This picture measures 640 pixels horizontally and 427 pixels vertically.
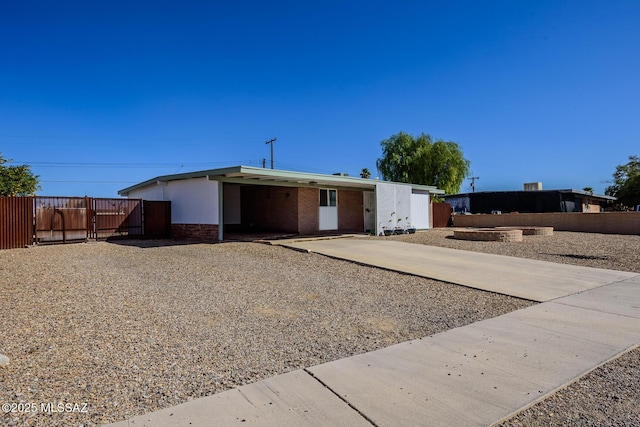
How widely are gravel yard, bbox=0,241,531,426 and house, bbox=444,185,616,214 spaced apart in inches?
1073

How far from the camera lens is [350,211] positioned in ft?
65.3

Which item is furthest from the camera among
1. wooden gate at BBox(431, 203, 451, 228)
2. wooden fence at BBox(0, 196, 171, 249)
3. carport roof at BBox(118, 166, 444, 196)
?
wooden gate at BBox(431, 203, 451, 228)

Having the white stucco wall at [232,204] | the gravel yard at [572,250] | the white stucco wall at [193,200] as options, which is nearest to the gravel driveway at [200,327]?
the gravel yard at [572,250]

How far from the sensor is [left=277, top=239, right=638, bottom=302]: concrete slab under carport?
24.1ft

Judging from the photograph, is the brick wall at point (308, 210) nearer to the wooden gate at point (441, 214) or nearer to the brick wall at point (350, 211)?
the brick wall at point (350, 211)

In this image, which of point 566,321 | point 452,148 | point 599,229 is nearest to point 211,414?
point 566,321

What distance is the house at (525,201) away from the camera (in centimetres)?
3021

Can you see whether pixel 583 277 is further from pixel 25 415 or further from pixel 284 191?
pixel 284 191

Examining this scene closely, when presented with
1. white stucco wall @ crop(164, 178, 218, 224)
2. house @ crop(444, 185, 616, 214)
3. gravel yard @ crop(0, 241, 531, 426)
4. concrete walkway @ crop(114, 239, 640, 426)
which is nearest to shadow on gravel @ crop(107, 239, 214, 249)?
white stucco wall @ crop(164, 178, 218, 224)

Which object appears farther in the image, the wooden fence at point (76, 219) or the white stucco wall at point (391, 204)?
the white stucco wall at point (391, 204)

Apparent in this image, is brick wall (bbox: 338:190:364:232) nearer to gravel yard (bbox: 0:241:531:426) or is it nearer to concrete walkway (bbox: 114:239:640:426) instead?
gravel yard (bbox: 0:241:531:426)

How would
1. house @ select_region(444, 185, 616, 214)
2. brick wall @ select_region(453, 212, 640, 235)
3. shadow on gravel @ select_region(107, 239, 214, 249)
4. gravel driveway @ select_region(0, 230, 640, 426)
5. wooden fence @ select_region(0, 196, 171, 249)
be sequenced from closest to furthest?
1. gravel driveway @ select_region(0, 230, 640, 426)
2. wooden fence @ select_region(0, 196, 171, 249)
3. shadow on gravel @ select_region(107, 239, 214, 249)
4. brick wall @ select_region(453, 212, 640, 235)
5. house @ select_region(444, 185, 616, 214)

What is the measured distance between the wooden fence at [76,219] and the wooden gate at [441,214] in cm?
1691

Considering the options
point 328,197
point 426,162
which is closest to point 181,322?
point 328,197
